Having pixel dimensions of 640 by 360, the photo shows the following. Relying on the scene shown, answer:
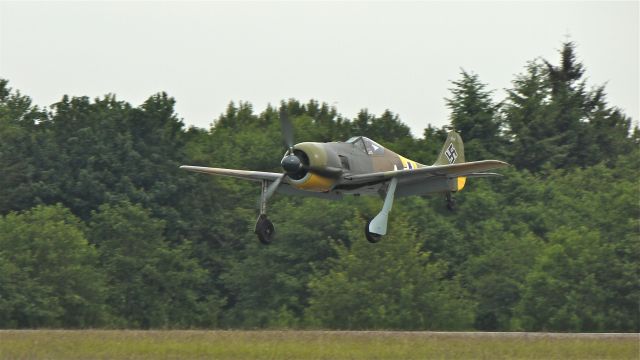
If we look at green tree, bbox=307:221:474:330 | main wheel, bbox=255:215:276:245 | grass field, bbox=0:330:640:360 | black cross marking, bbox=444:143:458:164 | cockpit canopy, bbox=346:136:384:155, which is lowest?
grass field, bbox=0:330:640:360

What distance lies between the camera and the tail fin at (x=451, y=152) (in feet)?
110

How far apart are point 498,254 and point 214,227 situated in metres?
14.9

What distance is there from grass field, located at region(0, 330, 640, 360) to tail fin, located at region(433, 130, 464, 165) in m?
4.73

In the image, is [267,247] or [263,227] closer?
[263,227]

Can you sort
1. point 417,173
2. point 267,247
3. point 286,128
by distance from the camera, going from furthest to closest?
point 267,247 → point 417,173 → point 286,128

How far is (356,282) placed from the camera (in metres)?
55.3

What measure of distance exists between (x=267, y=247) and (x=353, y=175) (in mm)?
32966

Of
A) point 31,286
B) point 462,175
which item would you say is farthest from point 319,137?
point 462,175

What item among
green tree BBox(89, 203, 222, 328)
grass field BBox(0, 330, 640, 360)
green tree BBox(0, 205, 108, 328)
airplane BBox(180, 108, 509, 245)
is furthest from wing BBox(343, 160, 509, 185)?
green tree BBox(89, 203, 222, 328)

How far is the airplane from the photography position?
2778 cm

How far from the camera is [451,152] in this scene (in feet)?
111

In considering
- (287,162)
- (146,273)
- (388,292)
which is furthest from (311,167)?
(146,273)

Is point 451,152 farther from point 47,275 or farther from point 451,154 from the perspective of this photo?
point 47,275

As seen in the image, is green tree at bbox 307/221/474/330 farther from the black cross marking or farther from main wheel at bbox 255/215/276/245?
main wheel at bbox 255/215/276/245
